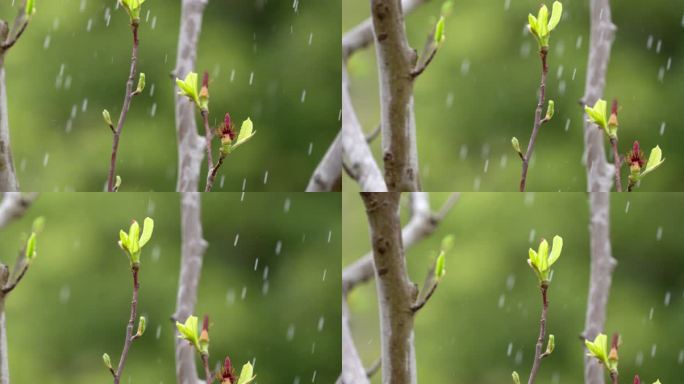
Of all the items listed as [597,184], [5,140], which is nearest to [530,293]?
[597,184]

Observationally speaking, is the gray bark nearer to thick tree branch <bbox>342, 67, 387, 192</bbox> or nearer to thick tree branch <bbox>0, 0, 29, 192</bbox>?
thick tree branch <bbox>342, 67, 387, 192</bbox>

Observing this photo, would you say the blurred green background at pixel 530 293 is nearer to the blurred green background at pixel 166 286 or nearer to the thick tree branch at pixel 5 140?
the blurred green background at pixel 166 286

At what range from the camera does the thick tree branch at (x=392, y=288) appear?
1618mm

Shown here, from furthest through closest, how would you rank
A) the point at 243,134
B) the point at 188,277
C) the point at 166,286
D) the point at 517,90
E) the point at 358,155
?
the point at 517,90, the point at 166,286, the point at 188,277, the point at 358,155, the point at 243,134

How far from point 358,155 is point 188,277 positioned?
0.53m

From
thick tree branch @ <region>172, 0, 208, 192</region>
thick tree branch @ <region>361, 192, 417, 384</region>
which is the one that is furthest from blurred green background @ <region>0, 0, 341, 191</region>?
thick tree branch @ <region>361, 192, 417, 384</region>

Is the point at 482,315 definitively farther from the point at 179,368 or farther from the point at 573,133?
the point at 179,368

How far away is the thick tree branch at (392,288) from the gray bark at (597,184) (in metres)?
0.45

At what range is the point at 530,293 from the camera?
2.87m

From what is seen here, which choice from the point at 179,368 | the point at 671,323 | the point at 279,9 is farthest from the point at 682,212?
the point at 179,368

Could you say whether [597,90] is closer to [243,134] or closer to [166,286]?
[243,134]

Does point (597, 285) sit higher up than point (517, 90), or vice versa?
point (517, 90)

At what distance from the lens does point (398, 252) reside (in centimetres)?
164

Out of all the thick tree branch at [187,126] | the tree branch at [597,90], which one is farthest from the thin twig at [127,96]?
the tree branch at [597,90]
